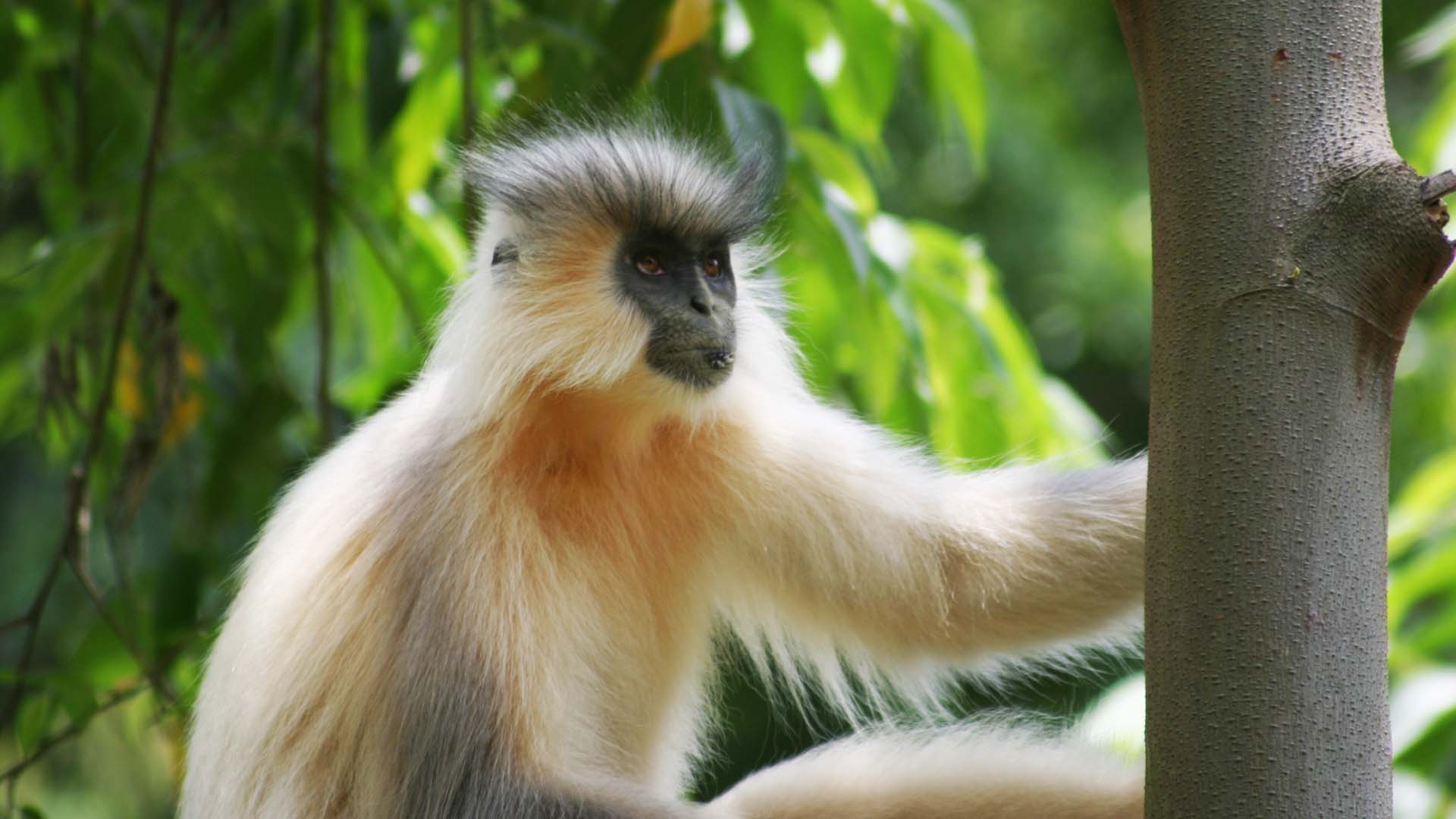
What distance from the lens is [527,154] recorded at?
309cm

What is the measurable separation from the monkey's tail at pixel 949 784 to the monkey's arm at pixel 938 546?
0.22 meters

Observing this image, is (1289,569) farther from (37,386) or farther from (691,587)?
(37,386)

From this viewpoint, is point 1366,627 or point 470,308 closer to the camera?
point 1366,627

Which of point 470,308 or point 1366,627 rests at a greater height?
point 470,308

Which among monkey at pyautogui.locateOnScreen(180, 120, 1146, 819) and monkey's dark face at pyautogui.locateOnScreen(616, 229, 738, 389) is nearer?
monkey at pyautogui.locateOnScreen(180, 120, 1146, 819)

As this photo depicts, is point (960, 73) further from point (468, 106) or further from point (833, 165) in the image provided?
point (468, 106)

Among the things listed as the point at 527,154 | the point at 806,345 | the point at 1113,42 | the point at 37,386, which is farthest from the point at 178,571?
the point at 1113,42

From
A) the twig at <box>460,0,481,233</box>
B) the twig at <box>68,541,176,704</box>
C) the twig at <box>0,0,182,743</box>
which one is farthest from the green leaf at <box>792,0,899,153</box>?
the twig at <box>68,541,176,704</box>

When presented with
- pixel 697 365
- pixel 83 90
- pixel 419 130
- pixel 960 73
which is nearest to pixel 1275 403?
pixel 697 365

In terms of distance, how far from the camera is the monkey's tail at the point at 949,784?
2.61 m

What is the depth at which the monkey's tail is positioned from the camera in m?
2.61

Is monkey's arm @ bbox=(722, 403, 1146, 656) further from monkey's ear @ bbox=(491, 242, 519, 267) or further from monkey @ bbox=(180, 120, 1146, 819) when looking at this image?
monkey's ear @ bbox=(491, 242, 519, 267)

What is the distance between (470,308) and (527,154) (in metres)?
0.35

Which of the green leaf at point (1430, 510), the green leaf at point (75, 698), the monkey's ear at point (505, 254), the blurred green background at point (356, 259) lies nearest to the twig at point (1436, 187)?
the blurred green background at point (356, 259)
